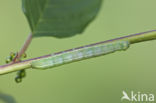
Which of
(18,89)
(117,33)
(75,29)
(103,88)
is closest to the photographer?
(75,29)

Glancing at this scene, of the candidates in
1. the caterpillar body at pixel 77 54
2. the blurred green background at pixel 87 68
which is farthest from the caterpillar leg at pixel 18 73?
the blurred green background at pixel 87 68

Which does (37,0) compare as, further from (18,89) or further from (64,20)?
(18,89)

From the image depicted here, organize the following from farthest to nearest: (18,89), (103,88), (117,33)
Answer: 1. (117,33)
2. (103,88)
3. (18,89)

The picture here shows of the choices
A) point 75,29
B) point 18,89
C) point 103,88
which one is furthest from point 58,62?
point 103,88

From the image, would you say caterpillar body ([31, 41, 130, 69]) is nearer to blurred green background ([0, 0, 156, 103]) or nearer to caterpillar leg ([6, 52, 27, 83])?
caterpillar leg ([6, 52, 27, 83])

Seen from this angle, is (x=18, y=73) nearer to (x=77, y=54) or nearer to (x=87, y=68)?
(x=77, y=54)

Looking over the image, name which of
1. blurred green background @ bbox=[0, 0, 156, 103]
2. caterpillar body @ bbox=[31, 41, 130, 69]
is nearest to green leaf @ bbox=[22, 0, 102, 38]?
caterpillar body @ bbox=[31, 41, 130, 69]

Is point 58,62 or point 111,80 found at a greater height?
point 58,62
